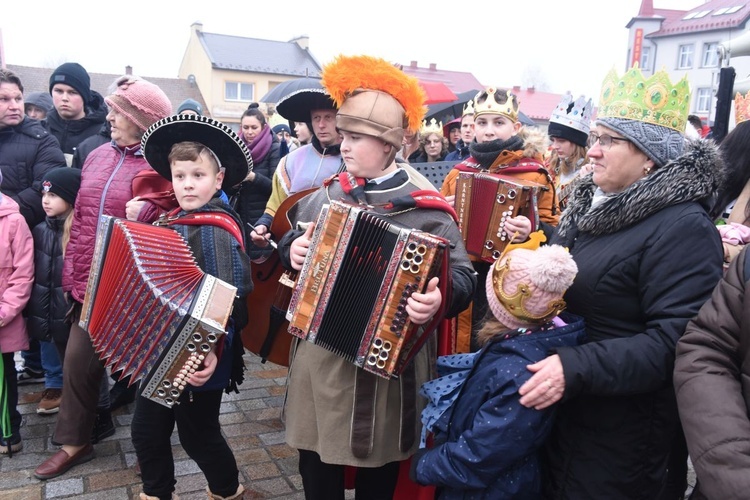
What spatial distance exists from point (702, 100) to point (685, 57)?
3.99 m

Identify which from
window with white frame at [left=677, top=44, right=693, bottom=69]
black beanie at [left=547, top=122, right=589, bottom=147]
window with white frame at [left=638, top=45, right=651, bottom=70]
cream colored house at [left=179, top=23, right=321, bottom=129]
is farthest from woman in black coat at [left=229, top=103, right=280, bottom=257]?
window with white frame at [left=638, top=45, right=651, bottom=70]

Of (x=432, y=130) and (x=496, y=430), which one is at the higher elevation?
(x=432, y=130)

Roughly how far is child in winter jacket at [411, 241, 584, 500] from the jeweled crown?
2.90 metres

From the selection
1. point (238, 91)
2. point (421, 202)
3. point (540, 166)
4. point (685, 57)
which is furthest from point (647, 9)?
point (421, 202)

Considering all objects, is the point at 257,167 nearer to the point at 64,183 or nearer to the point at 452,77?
the point at 64,183

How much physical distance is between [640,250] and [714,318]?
35 cm

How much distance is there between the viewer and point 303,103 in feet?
12.4

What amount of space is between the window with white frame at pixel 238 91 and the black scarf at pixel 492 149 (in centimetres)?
3703

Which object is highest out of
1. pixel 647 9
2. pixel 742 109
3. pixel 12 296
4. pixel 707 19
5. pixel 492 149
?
pixel 647 9

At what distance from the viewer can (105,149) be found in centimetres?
364

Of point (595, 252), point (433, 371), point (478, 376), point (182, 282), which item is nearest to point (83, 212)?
point (182, 282)

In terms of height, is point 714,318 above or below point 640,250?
below

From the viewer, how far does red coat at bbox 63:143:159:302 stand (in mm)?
3492

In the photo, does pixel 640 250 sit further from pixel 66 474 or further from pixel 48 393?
pixel 48 393
